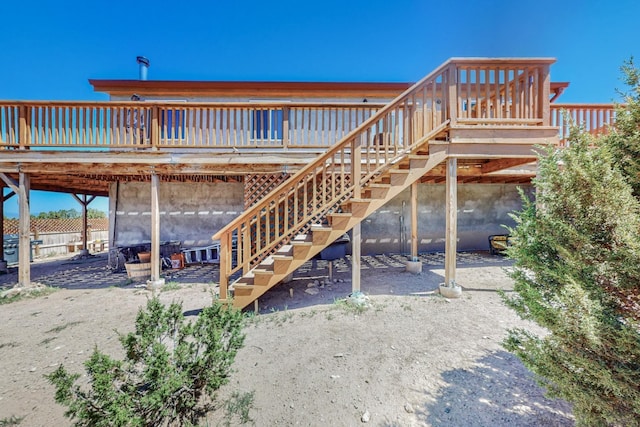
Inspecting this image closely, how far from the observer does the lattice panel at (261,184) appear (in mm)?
5770

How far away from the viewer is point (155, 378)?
1920 mm

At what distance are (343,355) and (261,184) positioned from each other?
4043mm

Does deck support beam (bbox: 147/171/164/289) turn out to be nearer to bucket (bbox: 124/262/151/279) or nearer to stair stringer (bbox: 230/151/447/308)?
bucket (bbox: 124/262/151/279)

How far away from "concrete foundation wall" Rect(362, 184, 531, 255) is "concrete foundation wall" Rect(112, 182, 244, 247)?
4.63 m

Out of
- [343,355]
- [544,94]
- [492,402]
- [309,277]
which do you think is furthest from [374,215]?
[492,402]

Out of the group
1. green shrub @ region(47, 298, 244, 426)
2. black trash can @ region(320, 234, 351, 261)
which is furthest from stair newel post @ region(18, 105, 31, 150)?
black trash can @ region(320, 234, 351, 261)

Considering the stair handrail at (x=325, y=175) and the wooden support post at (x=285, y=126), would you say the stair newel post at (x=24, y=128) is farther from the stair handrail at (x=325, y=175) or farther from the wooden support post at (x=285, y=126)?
the wooden support post at (x=285, y=126)

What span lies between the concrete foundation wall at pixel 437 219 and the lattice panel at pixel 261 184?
3887mm

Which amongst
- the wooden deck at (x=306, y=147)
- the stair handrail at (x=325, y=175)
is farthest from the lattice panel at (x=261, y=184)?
the stair handrail at (x=325, y=175)

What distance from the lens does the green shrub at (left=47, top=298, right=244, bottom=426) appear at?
67.2 inches

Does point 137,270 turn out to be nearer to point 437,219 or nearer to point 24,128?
point 24,128

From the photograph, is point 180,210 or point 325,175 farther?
point 180,210

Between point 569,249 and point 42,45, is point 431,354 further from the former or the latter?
point 42,45

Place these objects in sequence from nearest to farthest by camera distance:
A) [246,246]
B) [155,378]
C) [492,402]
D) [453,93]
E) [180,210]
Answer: [155,378] → [492,402] → [246,246] → [453,93] → [180,210]
